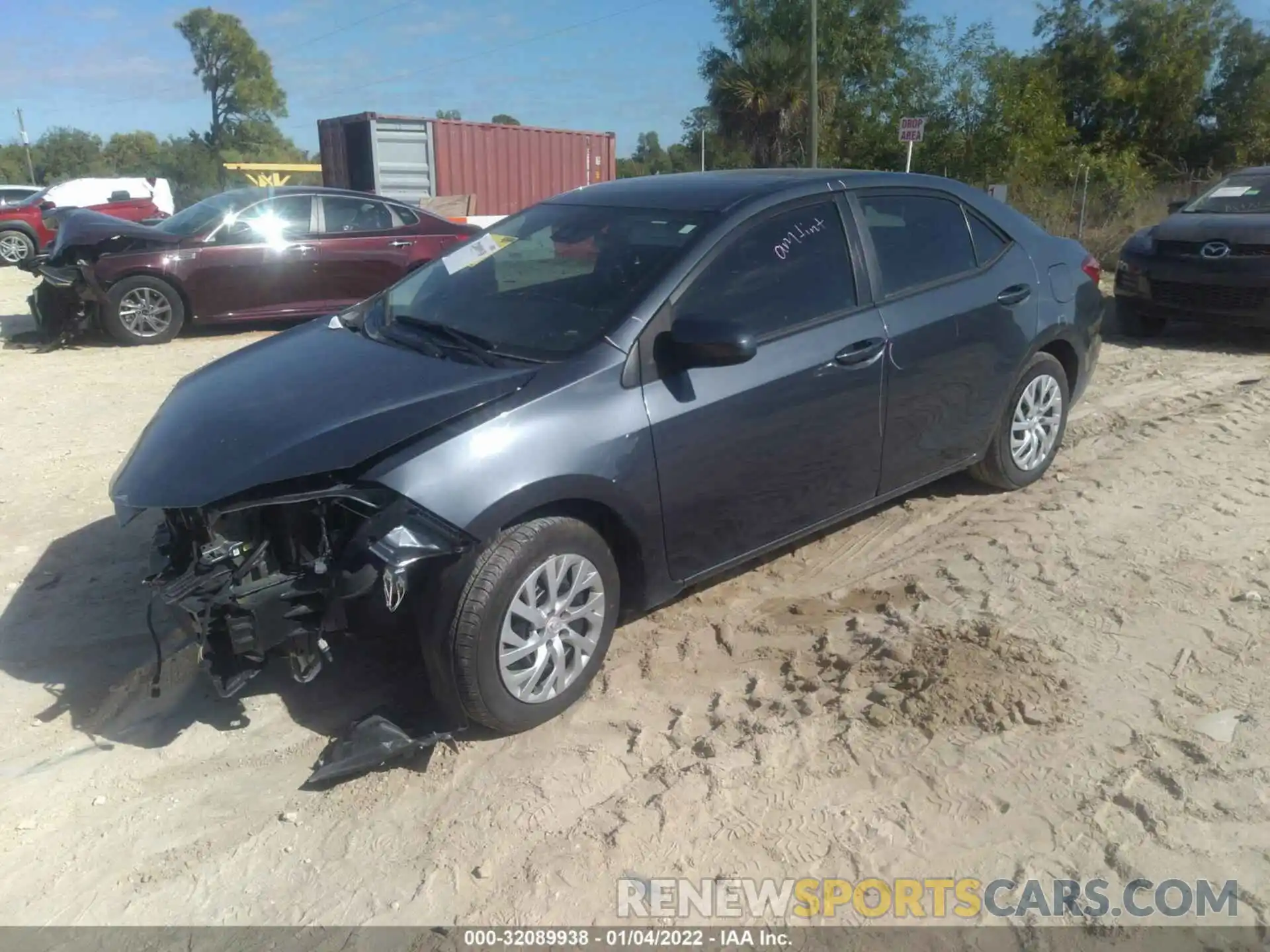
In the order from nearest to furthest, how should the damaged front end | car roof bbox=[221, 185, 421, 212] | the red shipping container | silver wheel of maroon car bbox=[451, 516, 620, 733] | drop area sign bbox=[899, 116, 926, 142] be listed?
the damaged front end < silver wheel of maroon car bbox=[451, 516, 620, 733] < car roof bbox=[221, 185, 421, 212] < drop area sign bbox=[899, 116, 926, 142] < the red shipping container

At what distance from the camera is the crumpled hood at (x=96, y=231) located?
9250mm

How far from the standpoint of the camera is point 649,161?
6212 centimetres

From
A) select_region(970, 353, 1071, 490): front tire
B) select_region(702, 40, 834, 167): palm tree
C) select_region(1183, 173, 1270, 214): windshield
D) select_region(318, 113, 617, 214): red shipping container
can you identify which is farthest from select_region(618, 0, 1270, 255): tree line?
select_region(970, 353, 1071, 490): front tire

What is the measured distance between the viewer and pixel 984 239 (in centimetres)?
495

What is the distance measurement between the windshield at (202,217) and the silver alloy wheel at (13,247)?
11.2 metres

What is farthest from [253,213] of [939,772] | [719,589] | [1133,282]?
[939,772]

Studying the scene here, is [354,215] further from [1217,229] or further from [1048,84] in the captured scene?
[1048,84]

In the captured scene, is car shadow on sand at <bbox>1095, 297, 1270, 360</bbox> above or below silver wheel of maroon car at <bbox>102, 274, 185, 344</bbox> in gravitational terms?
below

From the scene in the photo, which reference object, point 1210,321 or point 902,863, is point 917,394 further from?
point 1210,321

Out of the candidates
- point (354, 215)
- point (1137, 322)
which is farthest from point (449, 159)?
point (1137, 322)

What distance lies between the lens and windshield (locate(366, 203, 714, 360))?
3670 mm

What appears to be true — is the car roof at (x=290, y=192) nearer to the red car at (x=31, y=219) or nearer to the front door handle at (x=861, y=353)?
the front door handle at (x=861, y=353)

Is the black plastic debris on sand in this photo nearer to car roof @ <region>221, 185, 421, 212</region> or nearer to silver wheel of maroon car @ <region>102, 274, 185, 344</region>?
silver wheel of maroon car @ <region>102, 274, 185, 344</region>

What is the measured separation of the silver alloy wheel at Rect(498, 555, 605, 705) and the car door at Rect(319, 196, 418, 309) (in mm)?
7762
